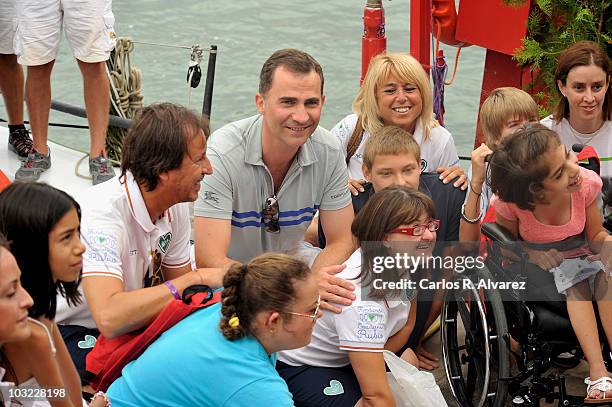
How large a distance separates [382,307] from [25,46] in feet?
7.54

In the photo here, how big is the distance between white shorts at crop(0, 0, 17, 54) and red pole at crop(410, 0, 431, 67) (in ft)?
6.50

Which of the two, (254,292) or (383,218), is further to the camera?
(383,218)

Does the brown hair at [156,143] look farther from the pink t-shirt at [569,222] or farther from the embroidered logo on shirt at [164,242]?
the pink t-shirt at [569,222]

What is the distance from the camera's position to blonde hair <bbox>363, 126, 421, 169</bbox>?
3.79 meters

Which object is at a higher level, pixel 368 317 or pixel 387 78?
pixel 387 78

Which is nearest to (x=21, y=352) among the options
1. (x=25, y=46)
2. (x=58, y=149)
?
(x=25, y=46)

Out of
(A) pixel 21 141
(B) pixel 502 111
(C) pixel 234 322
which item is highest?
(B) pixel 502 111

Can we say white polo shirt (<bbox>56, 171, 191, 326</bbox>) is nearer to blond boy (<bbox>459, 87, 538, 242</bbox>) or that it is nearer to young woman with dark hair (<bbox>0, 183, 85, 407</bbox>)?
young woman with dark hair (<bbox>0, 183, 85, 407</bbox>)

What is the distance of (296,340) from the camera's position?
2801mm

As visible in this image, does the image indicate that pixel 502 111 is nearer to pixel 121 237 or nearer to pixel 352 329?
A: pixel 352 329

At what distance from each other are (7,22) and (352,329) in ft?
8.45

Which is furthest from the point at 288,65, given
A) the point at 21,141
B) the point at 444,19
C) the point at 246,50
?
the point at 246,50

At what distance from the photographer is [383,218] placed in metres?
3.30

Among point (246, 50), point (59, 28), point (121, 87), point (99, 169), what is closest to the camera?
point (59, 28)
